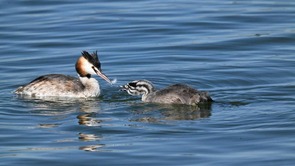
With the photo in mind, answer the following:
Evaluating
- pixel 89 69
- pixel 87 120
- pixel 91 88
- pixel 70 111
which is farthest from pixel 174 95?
pixel 89 69

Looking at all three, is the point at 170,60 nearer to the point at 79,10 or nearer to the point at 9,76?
the point at 9,76

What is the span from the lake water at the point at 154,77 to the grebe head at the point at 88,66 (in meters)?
0.44

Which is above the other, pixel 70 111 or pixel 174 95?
pixel 174 95

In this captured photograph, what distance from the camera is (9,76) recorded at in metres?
17.9

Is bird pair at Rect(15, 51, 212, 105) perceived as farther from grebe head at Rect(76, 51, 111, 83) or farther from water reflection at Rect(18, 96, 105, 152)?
water reflection at Rect(18, 96, 105, 152)

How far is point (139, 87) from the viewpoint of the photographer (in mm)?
15867

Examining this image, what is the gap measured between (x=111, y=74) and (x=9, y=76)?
1.91 m

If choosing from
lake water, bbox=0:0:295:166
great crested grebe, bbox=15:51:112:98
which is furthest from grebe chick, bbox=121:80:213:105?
great crested grebe, bbox=15:51:112:98

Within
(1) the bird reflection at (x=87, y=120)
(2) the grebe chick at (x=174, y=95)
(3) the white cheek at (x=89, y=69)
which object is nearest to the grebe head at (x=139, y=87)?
(2) the grebe chick at (x=174, y=95)

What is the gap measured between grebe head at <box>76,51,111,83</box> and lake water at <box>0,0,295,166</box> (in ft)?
1.44

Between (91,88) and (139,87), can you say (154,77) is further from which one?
(139,87)

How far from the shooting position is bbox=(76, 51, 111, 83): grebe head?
656 inches

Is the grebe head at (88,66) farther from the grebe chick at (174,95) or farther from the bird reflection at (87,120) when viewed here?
the bird reflection at (87,120)

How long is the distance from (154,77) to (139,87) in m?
1.75
